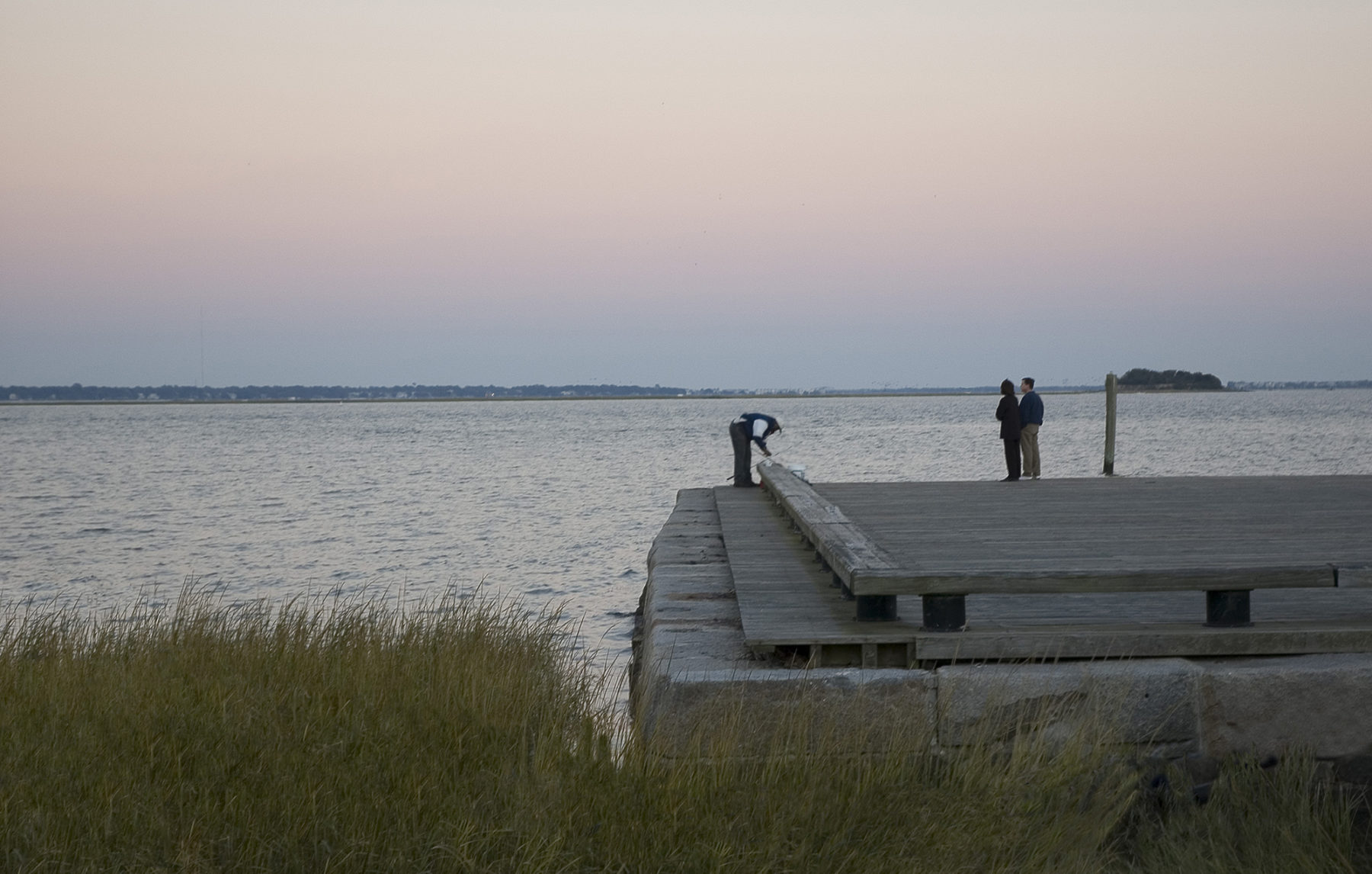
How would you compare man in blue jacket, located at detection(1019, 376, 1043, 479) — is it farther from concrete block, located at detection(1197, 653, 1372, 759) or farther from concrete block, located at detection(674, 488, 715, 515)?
concrete block, located at detection(1197, 653, 1372, 759)

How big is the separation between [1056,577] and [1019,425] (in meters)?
13.4

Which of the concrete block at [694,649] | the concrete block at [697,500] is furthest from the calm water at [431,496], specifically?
the concrete block at [694,649]

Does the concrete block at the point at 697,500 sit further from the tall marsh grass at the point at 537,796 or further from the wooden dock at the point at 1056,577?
the tall marsh grass at the point at 537,796

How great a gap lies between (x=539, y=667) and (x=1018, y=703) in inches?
123

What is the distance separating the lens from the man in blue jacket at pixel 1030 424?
19.4m

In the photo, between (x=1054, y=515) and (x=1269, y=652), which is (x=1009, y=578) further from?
(x=1054, y=515)

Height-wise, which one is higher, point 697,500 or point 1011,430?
point 1011,430

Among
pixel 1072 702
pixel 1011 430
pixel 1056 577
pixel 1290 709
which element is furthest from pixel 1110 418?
pixel 1072 702

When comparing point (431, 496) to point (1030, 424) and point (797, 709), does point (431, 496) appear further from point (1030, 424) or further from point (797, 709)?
point (797, 709)

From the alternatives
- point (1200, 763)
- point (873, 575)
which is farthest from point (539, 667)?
point (1200, 763)

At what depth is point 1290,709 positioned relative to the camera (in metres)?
5.44

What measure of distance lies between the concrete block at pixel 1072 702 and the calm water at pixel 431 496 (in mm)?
6695

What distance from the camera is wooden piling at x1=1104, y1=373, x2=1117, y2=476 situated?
21.2 metres

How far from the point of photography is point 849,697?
523 cm
